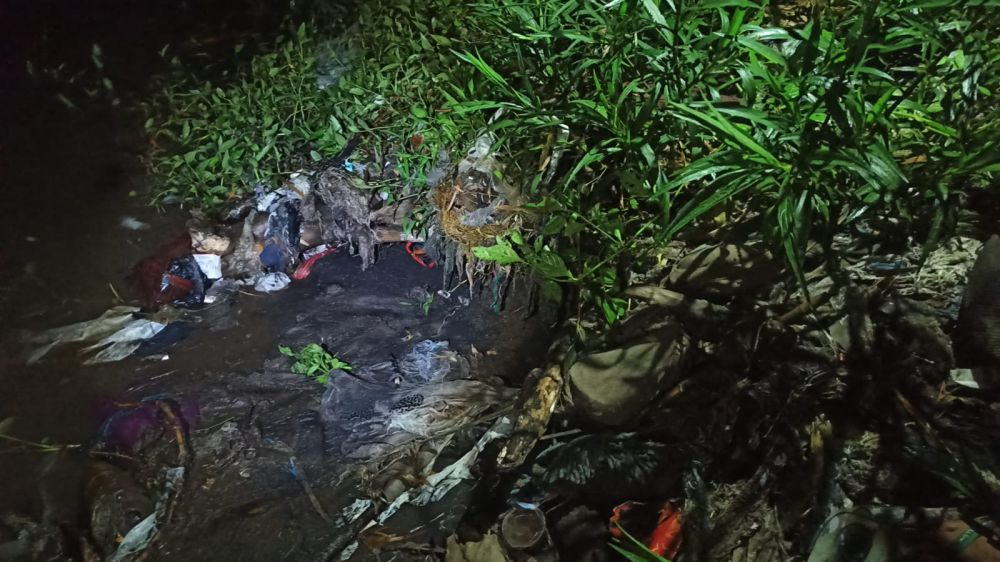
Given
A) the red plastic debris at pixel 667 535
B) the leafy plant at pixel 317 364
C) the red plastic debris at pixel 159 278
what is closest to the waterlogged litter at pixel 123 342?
the red plastic debris at pixel 159 278

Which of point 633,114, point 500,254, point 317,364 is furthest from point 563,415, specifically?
point 317,364

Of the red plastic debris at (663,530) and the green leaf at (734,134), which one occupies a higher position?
the green leaf at (734,134)

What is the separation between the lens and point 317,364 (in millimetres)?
2822

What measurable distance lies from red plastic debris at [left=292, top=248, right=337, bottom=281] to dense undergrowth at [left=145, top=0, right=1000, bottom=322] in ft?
1.73

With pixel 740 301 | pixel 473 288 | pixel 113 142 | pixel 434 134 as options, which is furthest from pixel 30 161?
pixel 740 301

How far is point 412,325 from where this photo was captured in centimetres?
294

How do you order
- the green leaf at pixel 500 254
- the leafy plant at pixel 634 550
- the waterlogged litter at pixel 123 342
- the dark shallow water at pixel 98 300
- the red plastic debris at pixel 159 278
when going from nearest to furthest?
1. the leafy plant at pixel 634 550
2. the green leaf at pixel 500 254
3. the dark shallow water at pixel 98 300
4. the waterlogged litter at pixel 123 342
5. the red plastic debris at pixel 159 278

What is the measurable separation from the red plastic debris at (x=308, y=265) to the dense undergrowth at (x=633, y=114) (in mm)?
527

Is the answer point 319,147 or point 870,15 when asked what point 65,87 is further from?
point 870,15

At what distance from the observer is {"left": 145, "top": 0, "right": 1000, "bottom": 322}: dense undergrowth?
1.46m

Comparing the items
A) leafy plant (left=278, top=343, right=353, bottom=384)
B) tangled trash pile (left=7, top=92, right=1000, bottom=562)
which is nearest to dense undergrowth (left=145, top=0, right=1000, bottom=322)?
tangled trash pile (left=7, top=92, right=1000, bottom=562)

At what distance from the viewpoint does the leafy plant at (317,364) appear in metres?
2.81

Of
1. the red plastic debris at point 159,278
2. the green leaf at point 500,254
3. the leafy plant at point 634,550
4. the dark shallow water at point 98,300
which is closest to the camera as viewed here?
the leafy plant at point 634,550

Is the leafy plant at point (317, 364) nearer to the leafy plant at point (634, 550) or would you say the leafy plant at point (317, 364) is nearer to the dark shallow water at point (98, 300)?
the dark shallow water at point (98, 300)
